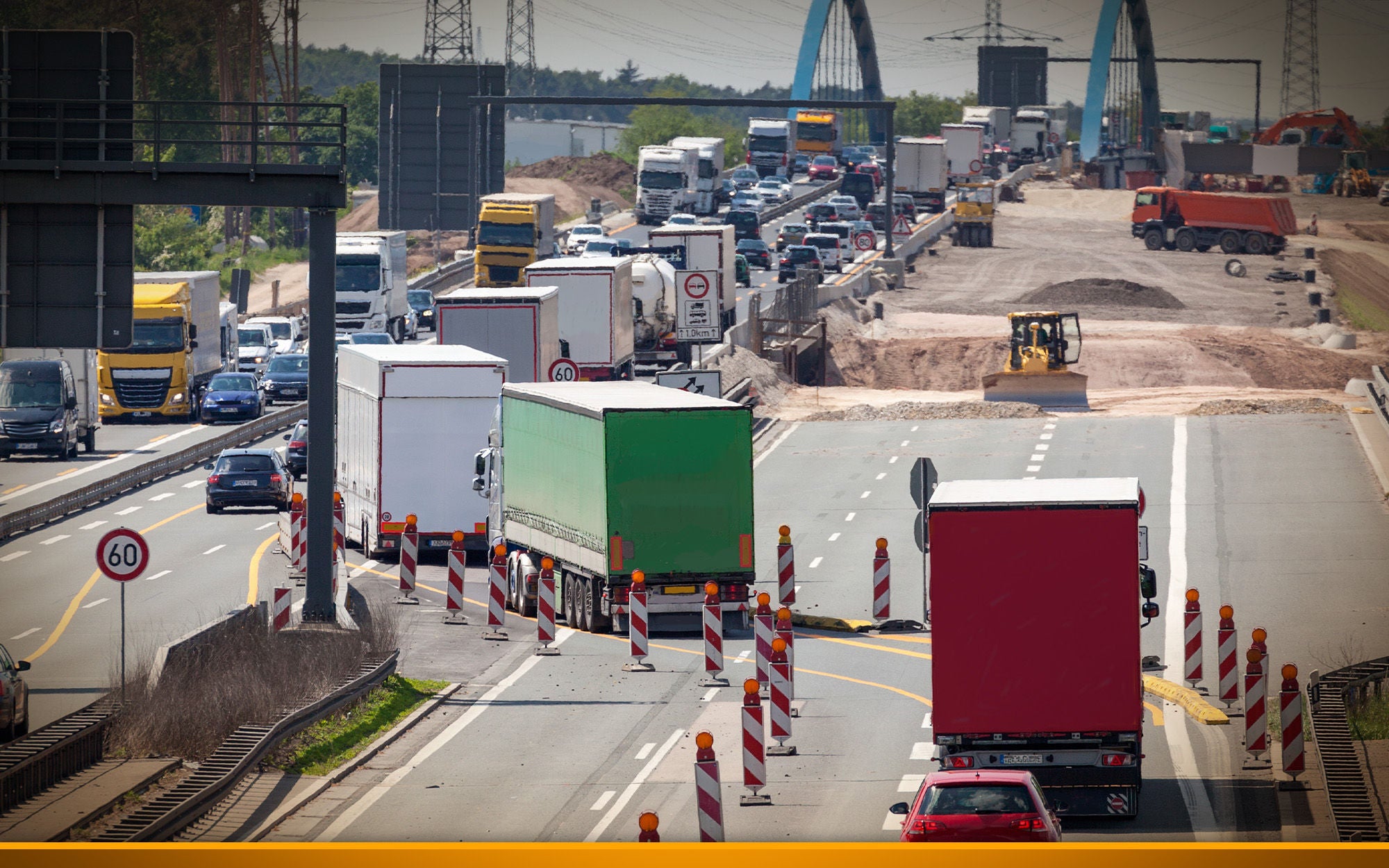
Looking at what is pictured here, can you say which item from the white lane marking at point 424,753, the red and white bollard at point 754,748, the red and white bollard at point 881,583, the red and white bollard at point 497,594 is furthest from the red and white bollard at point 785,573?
the red and white bollard at point 754,748

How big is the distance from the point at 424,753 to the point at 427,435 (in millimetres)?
14291

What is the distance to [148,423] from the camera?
2299 inches

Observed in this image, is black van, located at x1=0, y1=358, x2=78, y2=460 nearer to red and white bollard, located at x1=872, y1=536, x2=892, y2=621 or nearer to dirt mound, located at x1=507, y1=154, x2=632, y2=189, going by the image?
red and white bollard, located at x1=872, y1=536, x2=892, y2=621

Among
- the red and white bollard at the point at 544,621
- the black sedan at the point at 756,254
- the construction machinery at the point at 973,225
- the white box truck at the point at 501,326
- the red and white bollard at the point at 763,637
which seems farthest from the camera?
the construction machinery at the point at 973,225

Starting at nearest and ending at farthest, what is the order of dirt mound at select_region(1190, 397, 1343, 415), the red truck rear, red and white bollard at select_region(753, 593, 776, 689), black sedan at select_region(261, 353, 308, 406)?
the red truck rear → red and white bollard at select_region(753, 593, 776, 689) → dirt mound at select_region(1190, 397, 1343, 415) → black sedan at select_region(261, 353, 308, 406)

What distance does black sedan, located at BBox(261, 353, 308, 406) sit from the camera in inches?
2365

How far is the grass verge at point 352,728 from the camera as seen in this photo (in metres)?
19.7

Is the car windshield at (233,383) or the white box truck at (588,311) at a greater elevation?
the white box truck at (588,311)

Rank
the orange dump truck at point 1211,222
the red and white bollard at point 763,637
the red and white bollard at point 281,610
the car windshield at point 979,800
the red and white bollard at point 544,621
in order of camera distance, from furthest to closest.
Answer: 1. the orange dump truck at point 1211,222
2. the red and white bollard at point 544,621
3. the red and white bollard at point 281,610
4. the red and white bollard at point 763,637
5. the car windshield at point 979,800

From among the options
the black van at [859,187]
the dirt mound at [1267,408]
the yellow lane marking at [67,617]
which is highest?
the black van at [859,187]

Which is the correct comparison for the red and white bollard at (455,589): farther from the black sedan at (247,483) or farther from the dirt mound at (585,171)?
the dirt mound at (585,171)

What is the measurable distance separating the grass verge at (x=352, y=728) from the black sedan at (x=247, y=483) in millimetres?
19136

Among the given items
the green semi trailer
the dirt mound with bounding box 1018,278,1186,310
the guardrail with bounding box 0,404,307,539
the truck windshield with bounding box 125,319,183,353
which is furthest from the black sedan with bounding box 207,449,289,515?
the dirt mound with bounding box 1018,278,1186,310

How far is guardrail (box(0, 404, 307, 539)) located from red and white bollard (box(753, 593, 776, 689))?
21.9m
